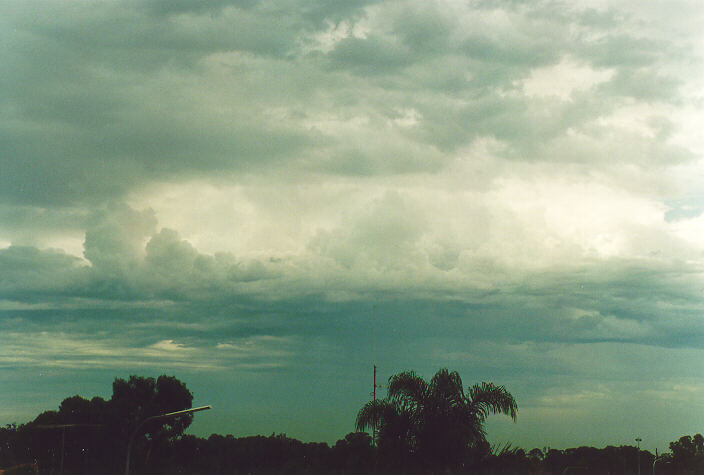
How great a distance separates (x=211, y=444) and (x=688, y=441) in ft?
271

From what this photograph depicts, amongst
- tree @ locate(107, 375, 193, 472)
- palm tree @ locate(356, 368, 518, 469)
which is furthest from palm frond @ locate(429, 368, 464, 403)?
tree @ locate(107, 375, 193, 472)

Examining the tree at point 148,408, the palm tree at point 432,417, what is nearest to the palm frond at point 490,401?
the palm tree at point 432,417

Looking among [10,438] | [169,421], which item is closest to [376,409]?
[169,421]

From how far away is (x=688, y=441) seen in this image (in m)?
114

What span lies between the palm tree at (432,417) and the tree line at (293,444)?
0.04 metres

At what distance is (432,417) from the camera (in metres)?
27.3

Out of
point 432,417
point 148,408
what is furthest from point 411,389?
point 148,408

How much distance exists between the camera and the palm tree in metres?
27.2

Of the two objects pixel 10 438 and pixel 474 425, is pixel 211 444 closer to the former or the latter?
pixel 10 438

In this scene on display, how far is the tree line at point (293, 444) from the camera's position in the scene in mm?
27328

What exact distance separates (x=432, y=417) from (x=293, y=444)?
48.3 metres

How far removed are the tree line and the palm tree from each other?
0.13ft

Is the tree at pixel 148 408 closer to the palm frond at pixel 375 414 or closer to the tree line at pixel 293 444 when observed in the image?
the tree line at pixel 293 444

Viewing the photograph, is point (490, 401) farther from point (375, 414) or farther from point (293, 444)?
point (293, 444)
